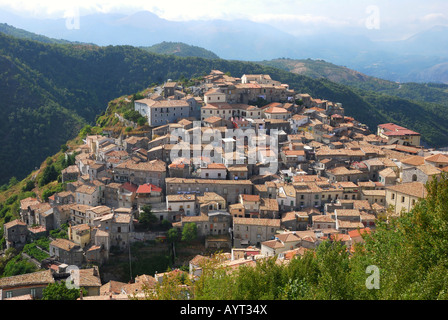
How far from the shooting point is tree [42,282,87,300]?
23.5 metres

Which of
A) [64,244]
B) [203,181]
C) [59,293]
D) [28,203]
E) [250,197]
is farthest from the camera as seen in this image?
[28,203]

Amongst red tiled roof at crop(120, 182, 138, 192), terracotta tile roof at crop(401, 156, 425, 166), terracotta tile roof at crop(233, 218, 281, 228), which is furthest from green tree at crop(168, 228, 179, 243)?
terracotta tile roof at crop(401, 156, 425, 166)

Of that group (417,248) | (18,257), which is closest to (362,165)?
(417,248)

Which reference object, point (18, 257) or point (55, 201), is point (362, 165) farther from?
point (18, 257)

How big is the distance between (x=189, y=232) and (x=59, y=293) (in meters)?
11.4

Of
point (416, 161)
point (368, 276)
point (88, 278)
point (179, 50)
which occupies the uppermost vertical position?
point (179, 50)

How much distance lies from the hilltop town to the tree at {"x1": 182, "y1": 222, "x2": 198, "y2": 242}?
66cm

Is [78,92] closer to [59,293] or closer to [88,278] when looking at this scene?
[88,278]

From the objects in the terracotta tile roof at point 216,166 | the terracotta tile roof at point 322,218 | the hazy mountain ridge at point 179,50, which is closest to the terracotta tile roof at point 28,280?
the terracotta tile roof at point 216,166

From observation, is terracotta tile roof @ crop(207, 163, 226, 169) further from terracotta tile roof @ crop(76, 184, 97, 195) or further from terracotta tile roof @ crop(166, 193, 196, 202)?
terracotta tile roof @ crop(76, 184, 97, 195)

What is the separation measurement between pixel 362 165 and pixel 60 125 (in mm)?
57307

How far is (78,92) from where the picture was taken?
313ft

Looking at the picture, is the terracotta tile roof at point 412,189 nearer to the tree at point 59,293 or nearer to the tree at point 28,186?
the tree at point 59,293

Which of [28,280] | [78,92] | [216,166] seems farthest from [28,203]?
[78,92]
